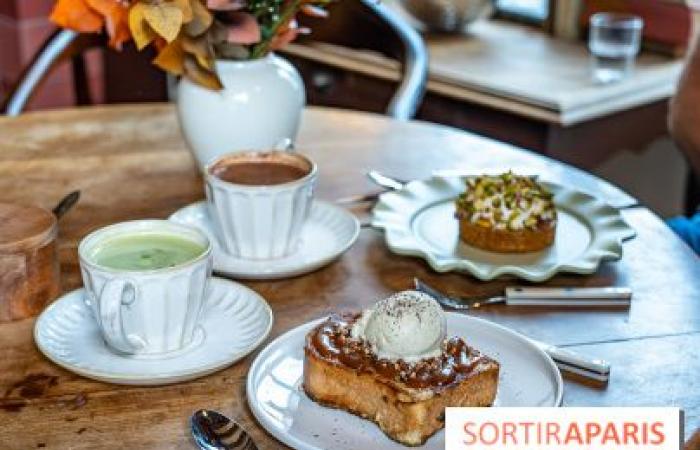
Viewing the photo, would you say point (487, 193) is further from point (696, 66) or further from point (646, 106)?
point (646, 106)

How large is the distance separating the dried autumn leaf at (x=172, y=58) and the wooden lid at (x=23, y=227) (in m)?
0.27

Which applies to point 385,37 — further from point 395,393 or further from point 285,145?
point 395,393

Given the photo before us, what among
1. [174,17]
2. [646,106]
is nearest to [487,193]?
[174,17]

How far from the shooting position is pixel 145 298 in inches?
41.1

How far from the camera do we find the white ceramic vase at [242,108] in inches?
58.1

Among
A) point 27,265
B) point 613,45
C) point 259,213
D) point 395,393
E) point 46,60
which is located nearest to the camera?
point 395,393

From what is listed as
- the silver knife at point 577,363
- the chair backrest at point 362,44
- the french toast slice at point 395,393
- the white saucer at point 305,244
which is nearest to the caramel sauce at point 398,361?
the french toast slice at point 395,393

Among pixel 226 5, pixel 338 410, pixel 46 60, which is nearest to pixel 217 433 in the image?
pixel 338 410

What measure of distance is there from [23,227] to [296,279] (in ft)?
0.95

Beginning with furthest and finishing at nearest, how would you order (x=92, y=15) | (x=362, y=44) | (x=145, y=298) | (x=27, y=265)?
1. (x=362, y=44)
2. (x=92, y=15)
3. (x=27, y=265)
4. (x=145, y=298)

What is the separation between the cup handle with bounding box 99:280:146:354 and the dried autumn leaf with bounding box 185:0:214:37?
1.42 feet

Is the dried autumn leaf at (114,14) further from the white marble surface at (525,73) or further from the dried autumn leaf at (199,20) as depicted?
the white marble surface at (525,73)

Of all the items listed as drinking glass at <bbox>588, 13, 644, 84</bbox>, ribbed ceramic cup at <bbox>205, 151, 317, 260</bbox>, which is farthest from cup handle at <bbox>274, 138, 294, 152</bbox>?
drinking glass at <bbox>588, 13, 644, 84</bbox>

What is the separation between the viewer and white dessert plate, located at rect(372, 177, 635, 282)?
1257 millimetres
